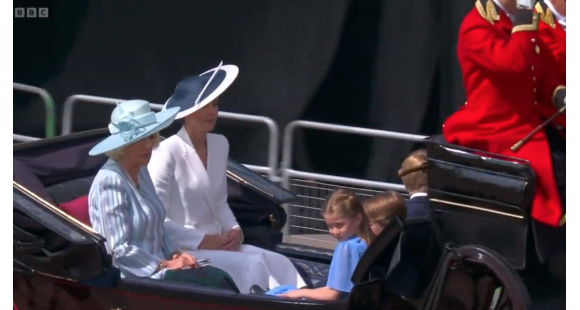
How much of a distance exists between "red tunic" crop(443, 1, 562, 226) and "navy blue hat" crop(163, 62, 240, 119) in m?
0.97

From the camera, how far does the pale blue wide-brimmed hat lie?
3820mm

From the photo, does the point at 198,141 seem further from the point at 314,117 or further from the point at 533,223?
the point at 314,117

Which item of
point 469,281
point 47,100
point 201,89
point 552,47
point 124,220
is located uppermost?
point 552,47

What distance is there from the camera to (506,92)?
3.51 metres

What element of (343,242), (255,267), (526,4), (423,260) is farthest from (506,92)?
(255,267)

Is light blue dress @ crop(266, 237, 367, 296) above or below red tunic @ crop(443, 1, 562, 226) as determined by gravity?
below

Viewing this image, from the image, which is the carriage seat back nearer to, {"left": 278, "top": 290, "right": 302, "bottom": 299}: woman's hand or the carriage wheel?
{"left": 278, "top": 290, "right": 302, "bottom": 299}: woman's hand

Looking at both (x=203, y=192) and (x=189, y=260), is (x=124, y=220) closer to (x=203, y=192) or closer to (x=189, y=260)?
(x=189, y=260)

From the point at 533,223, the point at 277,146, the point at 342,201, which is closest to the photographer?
the point at 533,223

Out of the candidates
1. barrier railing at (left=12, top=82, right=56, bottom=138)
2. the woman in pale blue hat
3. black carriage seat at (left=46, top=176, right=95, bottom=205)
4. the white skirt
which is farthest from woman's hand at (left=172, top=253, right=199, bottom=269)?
barrier railing at (left=12, top=82, right=56, bottom=138)

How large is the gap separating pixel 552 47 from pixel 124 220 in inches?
58.3

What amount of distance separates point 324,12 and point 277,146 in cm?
75

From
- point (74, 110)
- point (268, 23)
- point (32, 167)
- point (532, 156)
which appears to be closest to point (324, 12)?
point (268, 23)
